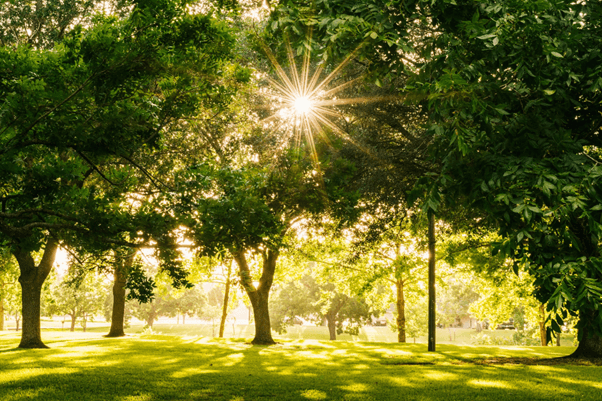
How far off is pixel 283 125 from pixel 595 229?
44.4ft

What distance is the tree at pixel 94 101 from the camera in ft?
23.9

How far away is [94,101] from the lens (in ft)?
26.6

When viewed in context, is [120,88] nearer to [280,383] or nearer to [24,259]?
[280,383]

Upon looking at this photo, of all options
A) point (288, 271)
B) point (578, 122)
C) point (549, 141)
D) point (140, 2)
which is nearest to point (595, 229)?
point (549, 141)

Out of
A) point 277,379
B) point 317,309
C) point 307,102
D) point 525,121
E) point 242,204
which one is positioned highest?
point 307,102

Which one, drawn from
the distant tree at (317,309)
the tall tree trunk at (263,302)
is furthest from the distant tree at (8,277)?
the distant tree at (317,309)

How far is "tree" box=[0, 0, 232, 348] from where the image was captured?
23.9 ft

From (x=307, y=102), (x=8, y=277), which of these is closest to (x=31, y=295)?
(x=307, y=102)

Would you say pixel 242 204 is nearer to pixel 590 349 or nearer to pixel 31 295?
pixel 590 349

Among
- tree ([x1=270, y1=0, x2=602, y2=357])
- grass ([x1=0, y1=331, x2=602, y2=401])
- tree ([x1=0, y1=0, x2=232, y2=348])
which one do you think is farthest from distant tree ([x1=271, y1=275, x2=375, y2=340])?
tree ([x1=270, y1=0, x2=602, y2=357])

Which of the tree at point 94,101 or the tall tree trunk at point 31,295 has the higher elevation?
the tree at point 94,101

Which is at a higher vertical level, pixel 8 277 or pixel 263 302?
pixel 8 277

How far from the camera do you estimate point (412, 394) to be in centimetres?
949

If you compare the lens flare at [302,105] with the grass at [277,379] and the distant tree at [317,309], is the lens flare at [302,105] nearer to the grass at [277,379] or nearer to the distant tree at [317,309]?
the grass at [277,379]
